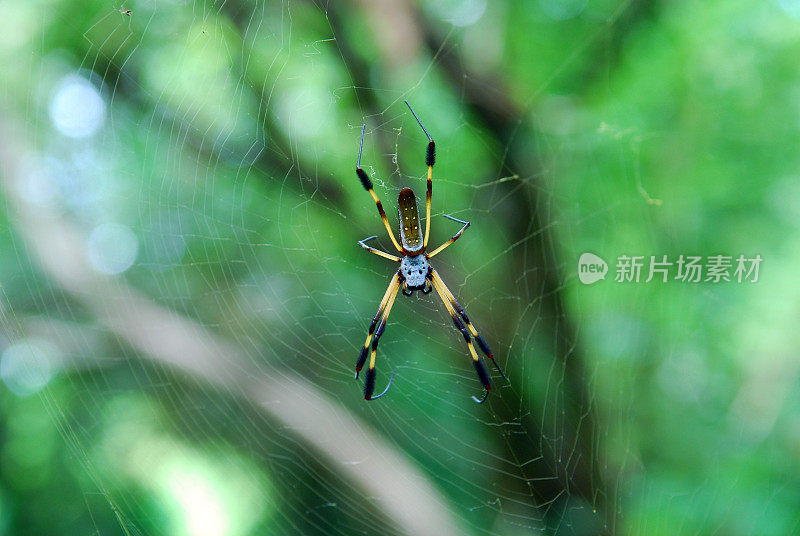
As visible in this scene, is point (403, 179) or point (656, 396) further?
point (656, 396)

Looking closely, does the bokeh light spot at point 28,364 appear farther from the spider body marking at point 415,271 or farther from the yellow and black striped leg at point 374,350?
the spider body marking at point 415,271

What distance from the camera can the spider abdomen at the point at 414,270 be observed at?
2557 millimetres

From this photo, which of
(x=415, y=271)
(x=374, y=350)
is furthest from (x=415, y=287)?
(x=374, y=350)

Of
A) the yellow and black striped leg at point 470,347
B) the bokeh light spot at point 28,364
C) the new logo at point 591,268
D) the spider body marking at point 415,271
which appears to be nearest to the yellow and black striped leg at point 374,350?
the spider body marking at point 415,271

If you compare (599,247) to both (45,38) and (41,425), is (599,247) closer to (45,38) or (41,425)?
(45,38)

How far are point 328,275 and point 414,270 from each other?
123cm

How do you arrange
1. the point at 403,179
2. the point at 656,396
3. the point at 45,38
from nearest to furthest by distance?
1. the point at 403,179
2. the point at 45,38
3. the point at 656,396

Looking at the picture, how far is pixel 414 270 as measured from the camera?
8.39 ft

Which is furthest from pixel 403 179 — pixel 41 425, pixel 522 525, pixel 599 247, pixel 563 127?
pixel 41 425

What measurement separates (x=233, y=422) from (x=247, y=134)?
2.58 m

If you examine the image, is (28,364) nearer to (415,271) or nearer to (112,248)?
(112,248)

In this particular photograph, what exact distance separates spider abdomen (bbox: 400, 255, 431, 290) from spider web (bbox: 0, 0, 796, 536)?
0.36 metres

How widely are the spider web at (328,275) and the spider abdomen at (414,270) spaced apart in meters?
0.36

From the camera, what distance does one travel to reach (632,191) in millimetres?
3230
